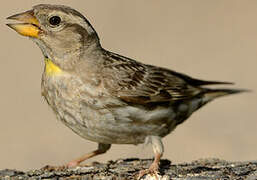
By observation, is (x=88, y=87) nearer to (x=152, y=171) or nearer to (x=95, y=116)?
(x=95, y=116)

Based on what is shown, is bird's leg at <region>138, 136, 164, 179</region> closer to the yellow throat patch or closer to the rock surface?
the rock surface

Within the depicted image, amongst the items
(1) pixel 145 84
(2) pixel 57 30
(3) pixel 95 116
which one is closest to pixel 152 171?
(3) pixel 95 116

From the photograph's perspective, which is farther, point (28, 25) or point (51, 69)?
point (51, 69)

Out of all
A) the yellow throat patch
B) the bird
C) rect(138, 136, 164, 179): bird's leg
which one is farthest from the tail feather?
the yellow throat patch

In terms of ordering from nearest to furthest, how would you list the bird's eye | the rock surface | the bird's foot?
the rock surface → the bird's foot → the bird's eye

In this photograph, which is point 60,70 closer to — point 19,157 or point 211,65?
point 19,157

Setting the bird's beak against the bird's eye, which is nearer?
the bird's beak
